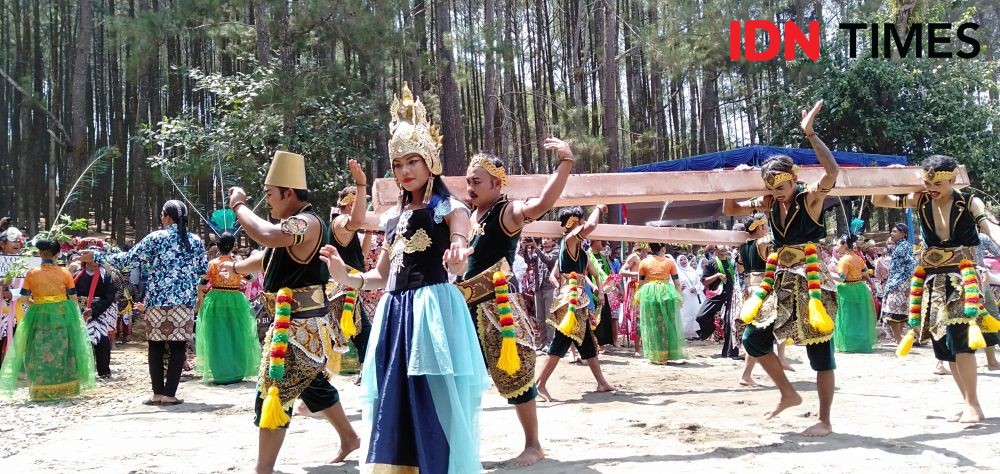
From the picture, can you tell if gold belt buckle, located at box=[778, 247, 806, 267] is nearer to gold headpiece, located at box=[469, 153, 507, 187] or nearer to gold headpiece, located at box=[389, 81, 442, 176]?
gold headpiece, located at box=[469, 153, 507, 187]

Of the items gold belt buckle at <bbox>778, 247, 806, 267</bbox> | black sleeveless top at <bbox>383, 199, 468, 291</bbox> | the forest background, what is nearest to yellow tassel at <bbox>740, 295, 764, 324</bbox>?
gold belt buckle at <bbox>778, 247, 806, 267</bbox>

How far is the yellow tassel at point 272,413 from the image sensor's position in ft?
14.3

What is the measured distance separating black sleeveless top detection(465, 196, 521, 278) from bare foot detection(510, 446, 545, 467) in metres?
1.10

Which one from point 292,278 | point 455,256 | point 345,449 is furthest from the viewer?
point 345,449

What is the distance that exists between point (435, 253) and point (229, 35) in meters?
14.7

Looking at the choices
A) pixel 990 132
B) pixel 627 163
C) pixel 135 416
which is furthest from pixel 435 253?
pixel 627 163

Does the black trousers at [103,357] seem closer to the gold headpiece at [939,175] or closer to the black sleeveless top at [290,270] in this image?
the black sleeveless top at [290,270]

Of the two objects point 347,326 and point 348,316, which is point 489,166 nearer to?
point 347,326

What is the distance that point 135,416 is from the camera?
23.4 feet

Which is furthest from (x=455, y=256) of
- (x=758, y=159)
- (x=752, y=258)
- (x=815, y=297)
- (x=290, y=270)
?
(x=758, y=159)

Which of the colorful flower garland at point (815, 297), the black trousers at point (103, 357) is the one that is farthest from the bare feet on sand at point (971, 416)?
the black trousers at point (103, 357)

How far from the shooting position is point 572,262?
8.23 meters

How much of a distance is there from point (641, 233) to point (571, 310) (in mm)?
1581

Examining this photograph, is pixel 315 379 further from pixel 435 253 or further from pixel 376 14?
pixel 376 14
